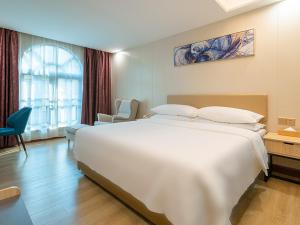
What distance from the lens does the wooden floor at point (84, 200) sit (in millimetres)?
1653

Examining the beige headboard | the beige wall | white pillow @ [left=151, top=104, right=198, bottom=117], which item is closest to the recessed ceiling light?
the beige wall

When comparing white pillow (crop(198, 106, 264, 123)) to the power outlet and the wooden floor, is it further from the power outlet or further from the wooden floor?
the wooden floor

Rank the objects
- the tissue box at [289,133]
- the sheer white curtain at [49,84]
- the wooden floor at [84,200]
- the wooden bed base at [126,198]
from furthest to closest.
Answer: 1. the sheer white curtain at [49,84]
2. the tissue box at [289,133]
3. the wooden floor at [84,200]
4. the wooden bed base at [126,198]

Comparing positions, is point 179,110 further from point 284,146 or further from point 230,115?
point 284,146

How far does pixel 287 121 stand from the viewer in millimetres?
2539

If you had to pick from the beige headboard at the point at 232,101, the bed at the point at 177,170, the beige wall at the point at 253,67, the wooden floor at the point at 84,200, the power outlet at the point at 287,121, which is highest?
the beige wall at the point at 253,67

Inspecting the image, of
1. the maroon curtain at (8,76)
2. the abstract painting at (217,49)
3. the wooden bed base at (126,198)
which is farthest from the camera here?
the maroon curtain at (8,76)

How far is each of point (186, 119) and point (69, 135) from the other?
2.52 m

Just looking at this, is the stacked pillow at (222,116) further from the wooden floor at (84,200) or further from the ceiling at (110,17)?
the ceiling at (110,17)

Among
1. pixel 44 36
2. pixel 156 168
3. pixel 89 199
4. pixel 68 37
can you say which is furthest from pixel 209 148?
pixel 44 36

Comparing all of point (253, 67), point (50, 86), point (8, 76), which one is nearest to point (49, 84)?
point (50, 86)

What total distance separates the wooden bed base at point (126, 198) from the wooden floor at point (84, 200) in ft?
0.22

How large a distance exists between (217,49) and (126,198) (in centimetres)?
279

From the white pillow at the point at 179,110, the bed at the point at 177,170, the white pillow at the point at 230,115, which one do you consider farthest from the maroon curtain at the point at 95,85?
the white pillow at the point at 230,115
